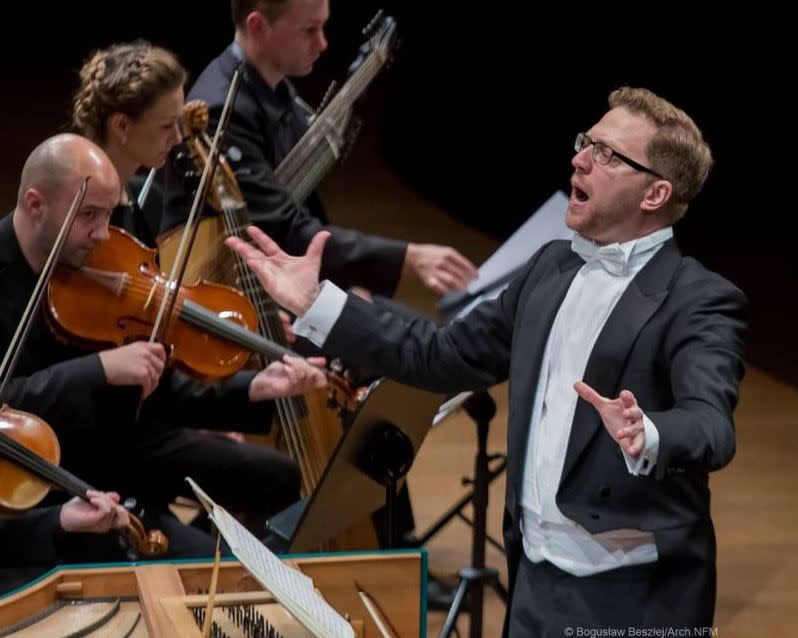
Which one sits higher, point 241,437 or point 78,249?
point 78,249

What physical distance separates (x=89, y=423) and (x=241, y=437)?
977 millimetres

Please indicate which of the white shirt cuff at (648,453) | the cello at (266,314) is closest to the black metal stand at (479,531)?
the cello at (266,314)

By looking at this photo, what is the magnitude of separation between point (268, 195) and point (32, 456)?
3.95 feet

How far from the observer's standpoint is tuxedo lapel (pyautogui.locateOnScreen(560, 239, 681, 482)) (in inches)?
90.3

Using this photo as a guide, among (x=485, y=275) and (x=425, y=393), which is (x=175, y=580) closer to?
(x=425, y=393)

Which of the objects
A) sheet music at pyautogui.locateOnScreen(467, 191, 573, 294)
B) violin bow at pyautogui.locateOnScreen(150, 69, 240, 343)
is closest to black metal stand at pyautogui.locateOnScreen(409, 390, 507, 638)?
sheet music at pyautogui.locateOnScreen(467, 191, 573, 294)

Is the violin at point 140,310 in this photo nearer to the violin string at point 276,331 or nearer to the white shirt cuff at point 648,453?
the violin string at point 276,331

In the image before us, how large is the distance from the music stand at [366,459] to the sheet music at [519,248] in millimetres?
252

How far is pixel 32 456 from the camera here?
265 cm

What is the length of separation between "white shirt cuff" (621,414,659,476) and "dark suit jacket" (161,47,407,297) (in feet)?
5.51

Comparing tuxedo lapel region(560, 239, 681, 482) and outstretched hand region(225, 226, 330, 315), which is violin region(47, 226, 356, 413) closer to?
outstretched hand region(225, 226, 330, 315)

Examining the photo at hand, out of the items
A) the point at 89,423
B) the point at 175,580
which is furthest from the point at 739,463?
the point at 175,580

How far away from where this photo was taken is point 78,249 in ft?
9.95

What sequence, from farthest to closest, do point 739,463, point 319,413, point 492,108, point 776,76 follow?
point 492,108
point 776,76
point 739,463
point 319,413
